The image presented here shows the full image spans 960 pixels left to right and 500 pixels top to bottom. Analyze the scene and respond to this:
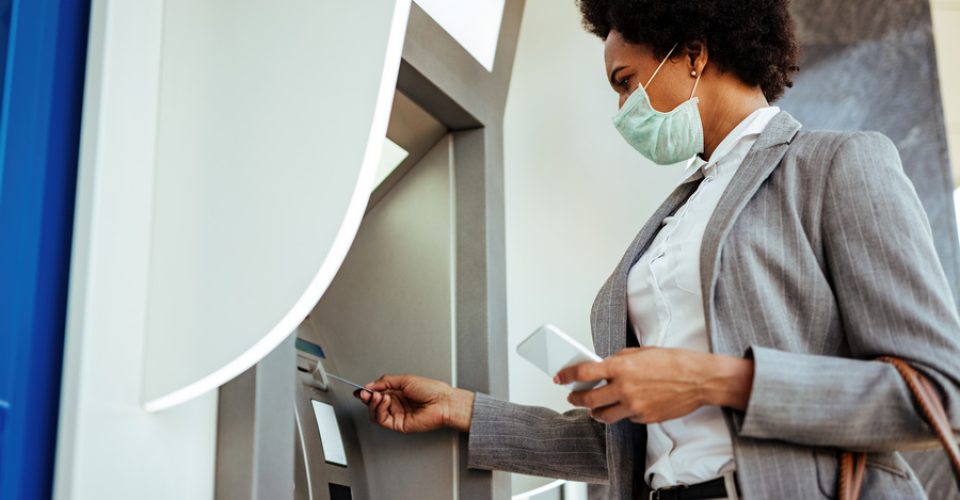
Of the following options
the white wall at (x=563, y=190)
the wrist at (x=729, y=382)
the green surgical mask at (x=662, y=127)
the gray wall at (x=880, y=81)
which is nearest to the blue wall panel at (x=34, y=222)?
the wrist at (x=729, y=382)

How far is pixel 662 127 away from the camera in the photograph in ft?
5.78

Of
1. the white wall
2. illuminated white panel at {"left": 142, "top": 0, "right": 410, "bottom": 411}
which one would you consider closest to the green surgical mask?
illuminated white panel at {"left": 142, "top": 0, "right": 410, "bottom": 411}

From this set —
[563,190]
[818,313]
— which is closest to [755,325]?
[818,313]

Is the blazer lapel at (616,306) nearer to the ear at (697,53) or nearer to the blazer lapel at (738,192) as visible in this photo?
the blazer lapel at (738,192)

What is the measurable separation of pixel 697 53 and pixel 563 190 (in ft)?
5.40

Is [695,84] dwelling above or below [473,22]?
below

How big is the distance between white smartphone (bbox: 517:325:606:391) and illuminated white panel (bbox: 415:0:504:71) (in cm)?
75

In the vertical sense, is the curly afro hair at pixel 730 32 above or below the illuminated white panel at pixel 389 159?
above

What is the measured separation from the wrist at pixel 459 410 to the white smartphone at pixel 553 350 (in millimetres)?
469

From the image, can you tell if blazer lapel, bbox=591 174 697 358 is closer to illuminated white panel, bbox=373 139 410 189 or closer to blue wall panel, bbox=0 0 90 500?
illuminated white panel, bbox=373 139 410 189

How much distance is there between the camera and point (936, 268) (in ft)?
4.38

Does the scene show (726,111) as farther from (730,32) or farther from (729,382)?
(729,382)

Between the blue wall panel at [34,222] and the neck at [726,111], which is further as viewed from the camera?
the neck at [726,111]

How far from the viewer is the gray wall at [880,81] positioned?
3467mm
